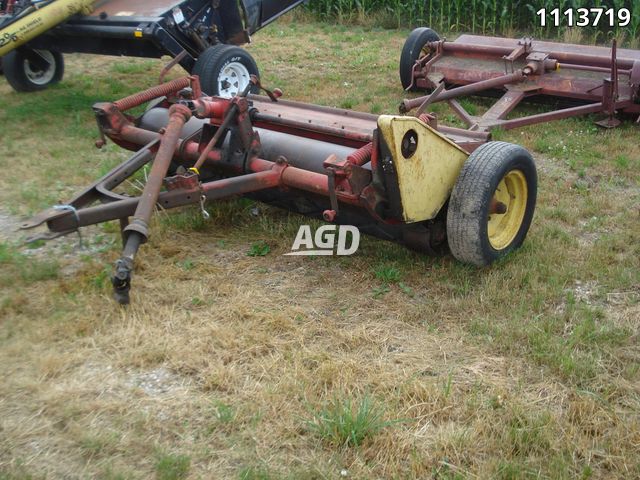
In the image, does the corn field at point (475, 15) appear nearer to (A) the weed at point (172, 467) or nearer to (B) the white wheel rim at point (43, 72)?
(B) the white wheel rim at point (43, 72)

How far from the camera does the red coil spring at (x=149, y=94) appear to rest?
16.9 ft

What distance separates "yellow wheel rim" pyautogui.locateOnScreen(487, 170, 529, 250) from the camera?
455cm

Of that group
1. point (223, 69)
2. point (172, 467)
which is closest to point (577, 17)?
point (223, 69)

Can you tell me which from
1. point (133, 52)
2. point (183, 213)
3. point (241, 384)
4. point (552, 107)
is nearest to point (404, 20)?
point (552, 107)

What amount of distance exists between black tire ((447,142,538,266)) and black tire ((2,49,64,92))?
22.0ft

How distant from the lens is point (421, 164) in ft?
13.2

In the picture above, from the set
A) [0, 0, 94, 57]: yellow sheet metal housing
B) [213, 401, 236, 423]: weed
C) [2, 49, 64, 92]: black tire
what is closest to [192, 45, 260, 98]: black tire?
[0, 0, 94, 57]: yellow sheet metal housing

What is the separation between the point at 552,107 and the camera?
8.08 meters

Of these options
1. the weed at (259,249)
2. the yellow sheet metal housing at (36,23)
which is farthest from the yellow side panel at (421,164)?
the yellow sheet metal housing at (36,23)

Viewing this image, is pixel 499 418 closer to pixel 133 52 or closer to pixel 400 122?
pixel 400 122

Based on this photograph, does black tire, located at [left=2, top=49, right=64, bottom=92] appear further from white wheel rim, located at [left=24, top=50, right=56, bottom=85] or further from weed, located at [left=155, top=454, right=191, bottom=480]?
weed, located at [left=155, top=454, right=191, bottom=480]

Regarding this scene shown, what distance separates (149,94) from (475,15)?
9442mm

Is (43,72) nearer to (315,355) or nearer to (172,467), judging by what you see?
(315,355)

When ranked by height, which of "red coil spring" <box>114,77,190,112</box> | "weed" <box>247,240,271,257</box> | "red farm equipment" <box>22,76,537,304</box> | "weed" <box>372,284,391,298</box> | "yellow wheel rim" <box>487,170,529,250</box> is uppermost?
"red coil spring" <box>114,77,190,112</box>
